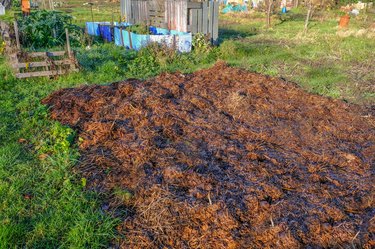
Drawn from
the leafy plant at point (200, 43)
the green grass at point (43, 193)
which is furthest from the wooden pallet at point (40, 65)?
the leafy plant at point (200, 43)

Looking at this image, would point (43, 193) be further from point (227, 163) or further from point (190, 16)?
point (190, 16)

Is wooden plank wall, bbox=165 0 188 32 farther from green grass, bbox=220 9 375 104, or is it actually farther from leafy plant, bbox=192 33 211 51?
green grass, bbox=220 9 375 104

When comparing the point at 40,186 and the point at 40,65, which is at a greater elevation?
the point at 40,65

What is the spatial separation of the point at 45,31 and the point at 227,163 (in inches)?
433

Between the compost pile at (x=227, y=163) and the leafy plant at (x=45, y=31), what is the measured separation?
6.25m

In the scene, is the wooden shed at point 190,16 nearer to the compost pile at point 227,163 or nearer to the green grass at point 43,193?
the compost pile at point 227,163

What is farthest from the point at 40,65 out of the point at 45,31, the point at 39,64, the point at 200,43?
the point at 200,43

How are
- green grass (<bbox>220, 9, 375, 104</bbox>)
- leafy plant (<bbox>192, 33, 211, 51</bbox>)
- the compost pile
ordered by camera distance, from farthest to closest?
leafy plant (<bbox>192, 33, 211, 51</bbox>)
green grass (<bbox>220, 9, 375, 104</bbox>)
the compost pile

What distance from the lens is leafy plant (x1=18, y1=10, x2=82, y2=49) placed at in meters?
12.2

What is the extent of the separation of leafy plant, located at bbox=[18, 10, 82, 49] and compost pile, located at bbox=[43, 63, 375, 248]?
6.25 meters

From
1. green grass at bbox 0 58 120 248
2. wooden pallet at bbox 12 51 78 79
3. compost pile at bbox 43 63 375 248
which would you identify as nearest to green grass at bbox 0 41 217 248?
green grass at bbox 0 58 120 248

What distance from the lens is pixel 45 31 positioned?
41.3ft

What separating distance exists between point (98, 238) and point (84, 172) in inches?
51.9

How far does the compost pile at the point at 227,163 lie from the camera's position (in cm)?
333
